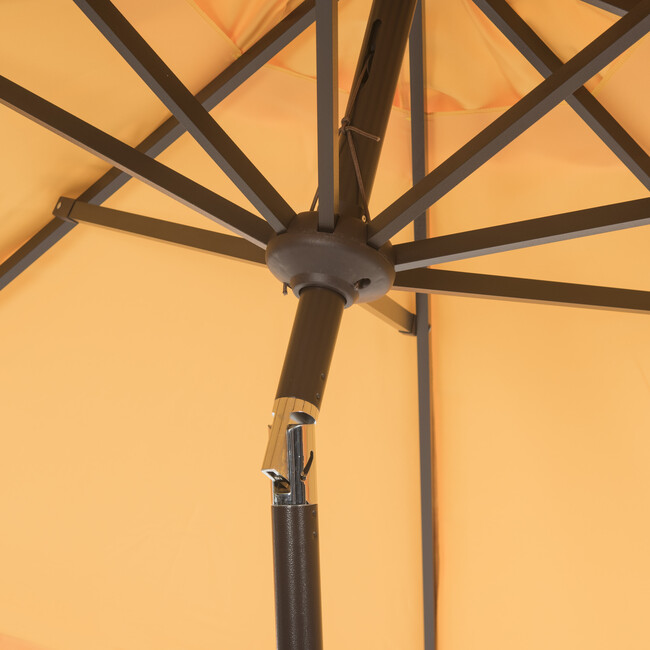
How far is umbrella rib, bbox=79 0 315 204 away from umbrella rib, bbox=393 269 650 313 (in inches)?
41.3

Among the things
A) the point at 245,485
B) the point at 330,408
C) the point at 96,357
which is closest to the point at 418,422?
the point at 330,408

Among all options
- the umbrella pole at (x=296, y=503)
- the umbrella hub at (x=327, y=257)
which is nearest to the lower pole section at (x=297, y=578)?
the umbrella pole at (x=296, y=503)

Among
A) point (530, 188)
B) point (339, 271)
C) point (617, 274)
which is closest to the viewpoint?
point (339, 271)

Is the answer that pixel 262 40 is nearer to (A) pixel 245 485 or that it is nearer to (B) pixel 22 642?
(A) pixel 245 485

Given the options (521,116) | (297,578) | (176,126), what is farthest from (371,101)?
(297,578)

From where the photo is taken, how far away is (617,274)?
2473 millimetres

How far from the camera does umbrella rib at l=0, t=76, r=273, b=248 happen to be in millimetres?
1669

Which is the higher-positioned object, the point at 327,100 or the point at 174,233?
the point at 174,233

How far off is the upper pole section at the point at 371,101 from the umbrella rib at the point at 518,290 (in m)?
0.29

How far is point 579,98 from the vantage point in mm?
2395

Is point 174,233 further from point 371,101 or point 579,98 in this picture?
point 579,98

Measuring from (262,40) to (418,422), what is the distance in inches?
58.7

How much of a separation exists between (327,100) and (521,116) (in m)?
0.44

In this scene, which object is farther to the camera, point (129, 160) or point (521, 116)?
point (129, 160)
